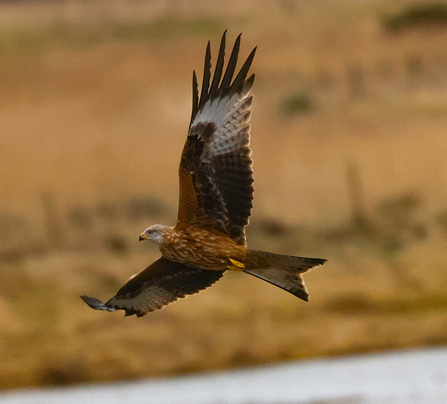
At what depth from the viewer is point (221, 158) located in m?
6.24

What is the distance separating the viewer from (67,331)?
12.8 m

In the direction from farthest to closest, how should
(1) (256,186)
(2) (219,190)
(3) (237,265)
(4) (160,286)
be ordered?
1. (1) (256,186)
2. (4) (160,286)
3. (2) (219,190)
4. (3) (237,265)

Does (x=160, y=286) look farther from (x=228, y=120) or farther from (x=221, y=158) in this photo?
(x=228, y=120)

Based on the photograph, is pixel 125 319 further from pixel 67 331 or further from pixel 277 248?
pixel 277 248

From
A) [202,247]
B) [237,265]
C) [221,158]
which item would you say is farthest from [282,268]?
[221,158]

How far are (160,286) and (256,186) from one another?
327 inches

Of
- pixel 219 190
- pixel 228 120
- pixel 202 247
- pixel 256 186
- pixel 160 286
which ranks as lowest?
pixel 256 186

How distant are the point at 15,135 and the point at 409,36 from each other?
10132 millimetres

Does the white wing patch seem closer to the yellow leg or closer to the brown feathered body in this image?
the brown feathered body

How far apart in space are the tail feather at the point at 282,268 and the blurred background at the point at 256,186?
6.49 m

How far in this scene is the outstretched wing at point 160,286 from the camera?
22.9 ft

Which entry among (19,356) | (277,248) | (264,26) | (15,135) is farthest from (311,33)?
(19,356)

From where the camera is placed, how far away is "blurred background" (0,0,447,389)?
1282 centimetres

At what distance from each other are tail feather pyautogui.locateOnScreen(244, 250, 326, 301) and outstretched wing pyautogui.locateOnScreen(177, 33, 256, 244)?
0.66 ft
